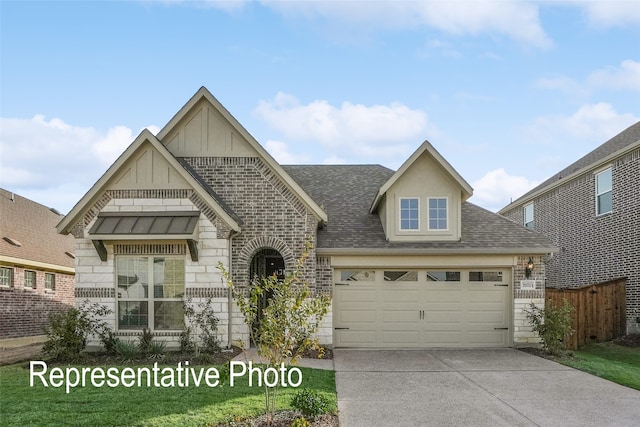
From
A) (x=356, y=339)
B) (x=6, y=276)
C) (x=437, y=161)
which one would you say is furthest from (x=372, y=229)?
(x=6, y=276)

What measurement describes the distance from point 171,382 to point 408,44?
871cm

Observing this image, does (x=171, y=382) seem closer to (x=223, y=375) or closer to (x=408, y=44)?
(x=223, y=375)

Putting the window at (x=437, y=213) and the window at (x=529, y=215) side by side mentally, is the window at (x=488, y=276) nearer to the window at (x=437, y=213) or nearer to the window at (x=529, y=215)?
the window at (x=437, y=213)

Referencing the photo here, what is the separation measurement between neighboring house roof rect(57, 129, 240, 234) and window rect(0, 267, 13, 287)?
581 centimetres

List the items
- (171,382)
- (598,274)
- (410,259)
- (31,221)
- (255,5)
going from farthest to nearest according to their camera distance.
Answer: (31,221) < (598,274) < (410,259) < (255,5) < (171,382)

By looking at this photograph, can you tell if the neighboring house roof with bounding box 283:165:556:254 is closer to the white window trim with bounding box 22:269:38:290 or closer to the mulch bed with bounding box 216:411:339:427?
the mulch bed with bounding box 216:411:339:427

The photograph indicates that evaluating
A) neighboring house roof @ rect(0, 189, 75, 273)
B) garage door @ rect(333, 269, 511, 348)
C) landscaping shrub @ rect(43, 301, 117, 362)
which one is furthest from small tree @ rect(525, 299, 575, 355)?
neighboring house roof @ rect(0, 189, 75, 273)

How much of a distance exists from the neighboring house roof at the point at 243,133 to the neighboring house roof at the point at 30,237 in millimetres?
7695

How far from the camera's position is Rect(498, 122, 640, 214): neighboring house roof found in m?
18.6

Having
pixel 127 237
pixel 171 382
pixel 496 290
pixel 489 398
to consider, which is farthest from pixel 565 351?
pixel 127 237

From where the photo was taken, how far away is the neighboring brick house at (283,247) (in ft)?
44.5

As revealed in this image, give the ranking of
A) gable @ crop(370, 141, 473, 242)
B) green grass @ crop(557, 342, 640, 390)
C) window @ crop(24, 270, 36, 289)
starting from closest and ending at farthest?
green grass @ crop(557, 342, 640, 390), gable @ crop(370, 141, 473, 242), window @ crop(24, 270, 36, 289)

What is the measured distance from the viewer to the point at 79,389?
9383 millimetres

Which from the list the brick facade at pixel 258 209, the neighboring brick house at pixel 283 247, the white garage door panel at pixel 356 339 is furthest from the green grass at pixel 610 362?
the brick facade at pixel 258 209
